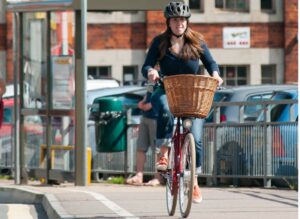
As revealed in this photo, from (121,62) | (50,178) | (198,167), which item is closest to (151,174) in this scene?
(50,178)

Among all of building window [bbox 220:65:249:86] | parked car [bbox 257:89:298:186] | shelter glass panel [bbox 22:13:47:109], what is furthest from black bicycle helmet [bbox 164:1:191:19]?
building window [bbox 220:65:249:86]

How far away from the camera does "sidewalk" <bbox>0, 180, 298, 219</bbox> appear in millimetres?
10914

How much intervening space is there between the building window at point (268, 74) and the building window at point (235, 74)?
1.78 ft

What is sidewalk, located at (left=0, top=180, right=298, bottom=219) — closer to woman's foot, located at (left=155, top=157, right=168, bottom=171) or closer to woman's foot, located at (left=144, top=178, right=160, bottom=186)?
woman's foot, located at (left=155, top=157, right=168, bottom=171)

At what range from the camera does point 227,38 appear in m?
41.0

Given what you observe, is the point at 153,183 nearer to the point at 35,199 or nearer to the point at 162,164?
the point at 35,199

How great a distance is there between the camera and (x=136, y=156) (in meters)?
17.7

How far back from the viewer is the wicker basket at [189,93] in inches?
395

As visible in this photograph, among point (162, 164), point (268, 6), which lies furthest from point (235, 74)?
point (162, 164)

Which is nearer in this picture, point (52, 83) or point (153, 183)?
point (153, 183)

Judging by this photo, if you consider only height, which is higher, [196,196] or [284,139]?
[284,139]

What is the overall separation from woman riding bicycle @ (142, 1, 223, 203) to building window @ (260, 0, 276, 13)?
30.6 meters

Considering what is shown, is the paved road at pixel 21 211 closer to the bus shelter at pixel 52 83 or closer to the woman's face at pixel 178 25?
the bus shelter at pixel 52 83

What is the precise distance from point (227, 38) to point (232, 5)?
1.13m
